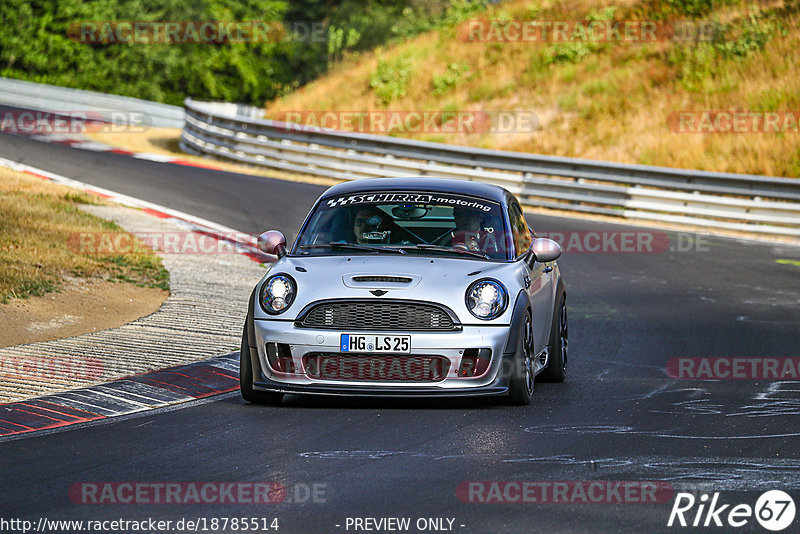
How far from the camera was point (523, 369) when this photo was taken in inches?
331

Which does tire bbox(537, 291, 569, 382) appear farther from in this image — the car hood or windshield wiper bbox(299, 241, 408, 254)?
windshield wiper bbox(299, 241, 408, 254)

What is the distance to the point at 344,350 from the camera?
8023 millimetres

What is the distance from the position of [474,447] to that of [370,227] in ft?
8.51

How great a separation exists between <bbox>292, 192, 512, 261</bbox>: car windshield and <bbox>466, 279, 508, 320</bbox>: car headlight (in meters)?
0.63

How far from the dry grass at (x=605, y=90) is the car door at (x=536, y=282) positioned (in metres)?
18.0

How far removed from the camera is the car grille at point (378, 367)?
8031mm

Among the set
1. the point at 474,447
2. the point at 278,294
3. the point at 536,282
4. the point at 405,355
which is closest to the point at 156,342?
the point at 278,294

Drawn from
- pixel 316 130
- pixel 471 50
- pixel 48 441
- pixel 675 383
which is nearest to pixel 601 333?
pixel 675 383

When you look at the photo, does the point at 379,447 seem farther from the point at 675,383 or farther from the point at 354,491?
the point at 675,383

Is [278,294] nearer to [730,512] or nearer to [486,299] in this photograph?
[486,299]

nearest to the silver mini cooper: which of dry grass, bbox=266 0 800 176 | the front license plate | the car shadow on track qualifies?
the front license plate

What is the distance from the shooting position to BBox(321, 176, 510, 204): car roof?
951 cm

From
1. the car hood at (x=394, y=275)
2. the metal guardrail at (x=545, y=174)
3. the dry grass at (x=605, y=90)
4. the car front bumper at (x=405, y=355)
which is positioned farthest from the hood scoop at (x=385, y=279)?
the dry grass at (x=605, y=90)

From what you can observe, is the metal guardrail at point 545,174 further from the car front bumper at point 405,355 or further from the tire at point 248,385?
the tire at point 248,385
